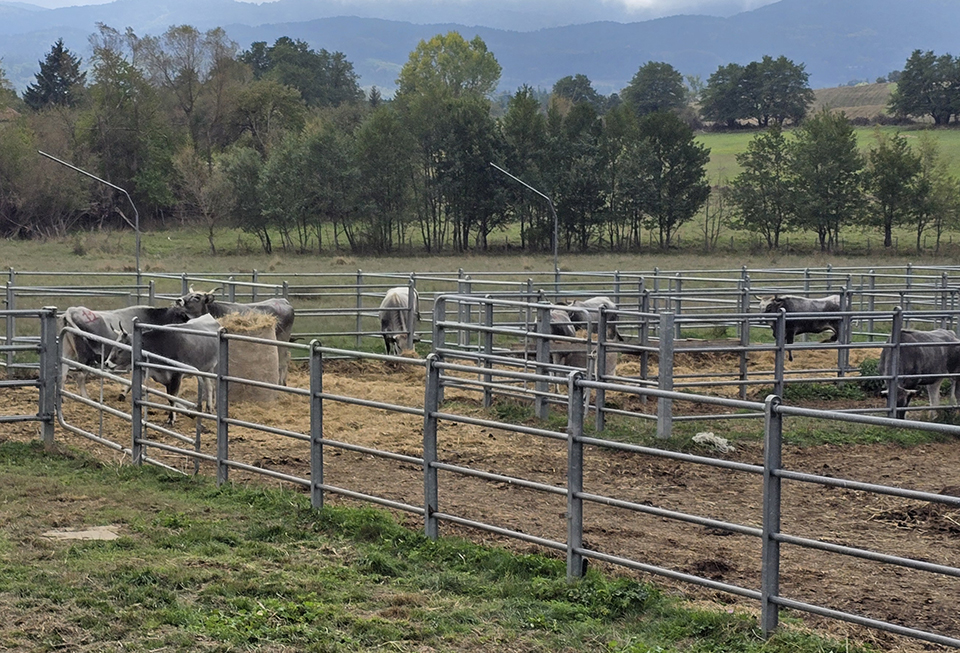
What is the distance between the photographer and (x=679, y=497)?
8.39 meters

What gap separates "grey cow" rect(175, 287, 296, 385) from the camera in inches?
547

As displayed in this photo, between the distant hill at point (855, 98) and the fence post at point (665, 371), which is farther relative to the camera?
the distant hill at point (855, 98)

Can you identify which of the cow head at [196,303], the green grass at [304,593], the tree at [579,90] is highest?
the tree at [579,90]

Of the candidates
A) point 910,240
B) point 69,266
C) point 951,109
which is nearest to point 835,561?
point 69,266

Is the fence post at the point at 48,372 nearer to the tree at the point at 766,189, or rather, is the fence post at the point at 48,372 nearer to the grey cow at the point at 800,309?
the grey cow at the point at 800,309

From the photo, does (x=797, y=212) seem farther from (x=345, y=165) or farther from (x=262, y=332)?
(x=262, y=332)

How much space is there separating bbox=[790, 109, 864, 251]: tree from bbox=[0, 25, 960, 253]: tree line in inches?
3.4

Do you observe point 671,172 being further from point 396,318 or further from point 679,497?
point 679,497

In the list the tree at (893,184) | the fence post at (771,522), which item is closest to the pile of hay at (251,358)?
the fence post at (771,522)

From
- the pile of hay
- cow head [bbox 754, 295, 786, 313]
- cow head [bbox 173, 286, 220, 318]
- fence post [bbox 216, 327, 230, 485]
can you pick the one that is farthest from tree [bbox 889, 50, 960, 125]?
fence post [bbox 216, 327, 230, 485]

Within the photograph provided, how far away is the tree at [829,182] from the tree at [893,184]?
802 mm

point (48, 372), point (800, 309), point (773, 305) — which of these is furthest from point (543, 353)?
point (800, 309)

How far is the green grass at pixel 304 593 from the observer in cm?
508

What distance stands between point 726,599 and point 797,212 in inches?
1941
